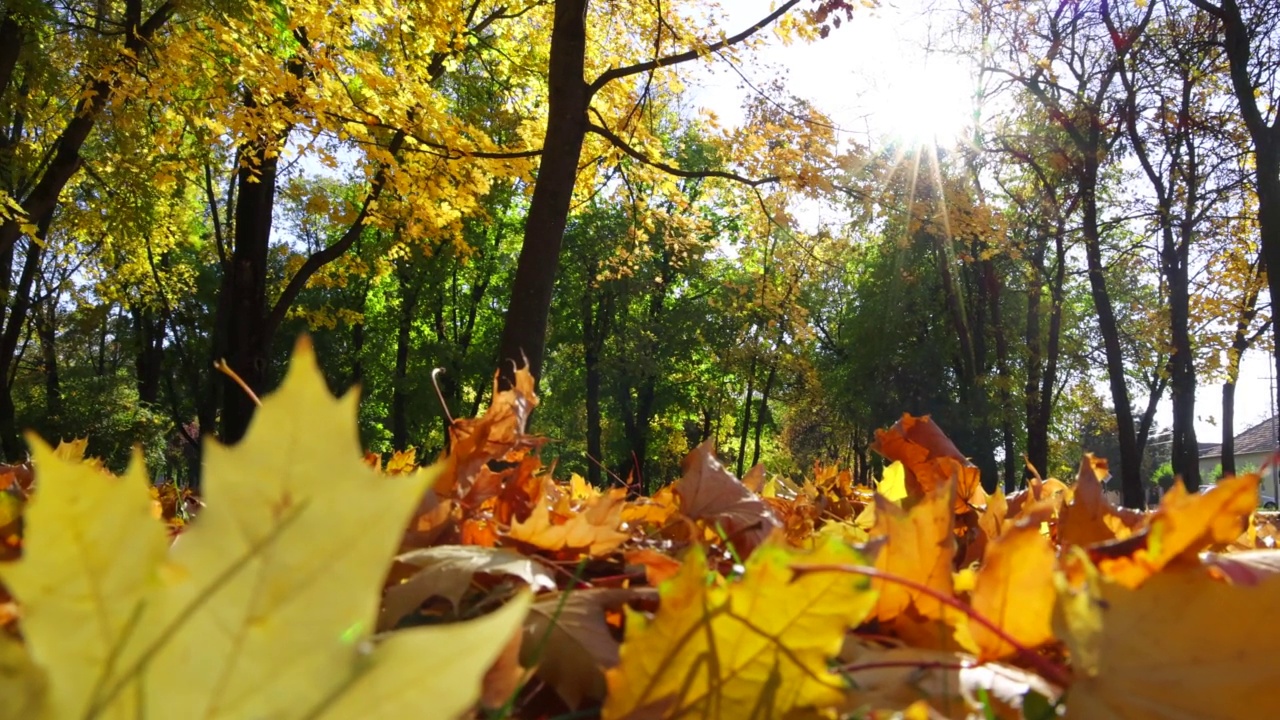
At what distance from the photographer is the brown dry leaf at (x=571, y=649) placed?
553 millimetres

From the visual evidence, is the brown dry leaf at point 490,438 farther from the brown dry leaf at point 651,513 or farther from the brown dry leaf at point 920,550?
the brown dry leaf at point 920,550

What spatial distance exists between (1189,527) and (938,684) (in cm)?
18

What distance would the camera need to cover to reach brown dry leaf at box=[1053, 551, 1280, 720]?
1.45ft

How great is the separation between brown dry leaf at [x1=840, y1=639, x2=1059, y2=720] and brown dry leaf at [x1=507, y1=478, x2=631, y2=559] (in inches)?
11.0

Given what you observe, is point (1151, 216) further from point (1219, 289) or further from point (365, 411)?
point (365, 411)

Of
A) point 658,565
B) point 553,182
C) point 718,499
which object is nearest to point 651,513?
point 718,499

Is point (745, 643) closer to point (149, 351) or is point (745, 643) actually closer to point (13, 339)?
point (13, 339)

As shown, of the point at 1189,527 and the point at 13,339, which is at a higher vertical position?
the point at 13,339

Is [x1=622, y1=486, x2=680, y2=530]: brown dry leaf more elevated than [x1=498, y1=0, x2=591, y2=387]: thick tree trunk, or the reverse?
[x1=498, y1=0, x2=591, y2=387]: thick tree trunk

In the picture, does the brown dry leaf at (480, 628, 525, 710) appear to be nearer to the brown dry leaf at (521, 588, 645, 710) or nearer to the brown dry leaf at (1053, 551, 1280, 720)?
the brown dry leaf at (521, 588, 645, 710)

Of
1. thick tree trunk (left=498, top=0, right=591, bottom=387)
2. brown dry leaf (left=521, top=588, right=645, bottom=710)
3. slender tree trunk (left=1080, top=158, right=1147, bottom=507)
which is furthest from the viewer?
slender tree trunk (left=1080, top=158, right=1147, bottom=507)

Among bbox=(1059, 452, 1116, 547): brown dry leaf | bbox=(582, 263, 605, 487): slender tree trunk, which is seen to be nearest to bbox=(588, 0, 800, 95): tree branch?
bbox=(1059, 452, 1116, 547): brown dry leaf

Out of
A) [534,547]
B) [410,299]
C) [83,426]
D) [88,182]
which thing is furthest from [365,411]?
[534,547]

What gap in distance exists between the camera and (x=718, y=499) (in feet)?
3.11
